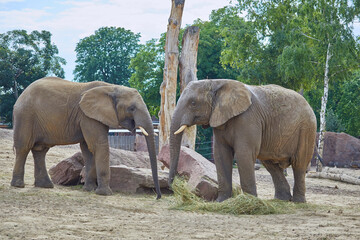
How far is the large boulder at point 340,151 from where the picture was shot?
32.8m

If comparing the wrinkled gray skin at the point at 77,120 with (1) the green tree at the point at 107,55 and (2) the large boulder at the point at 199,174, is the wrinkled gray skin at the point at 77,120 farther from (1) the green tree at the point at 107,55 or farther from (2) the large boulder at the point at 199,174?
(1) the green tree at the point at 107,55

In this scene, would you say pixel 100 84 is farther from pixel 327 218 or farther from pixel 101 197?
pixel 327 218

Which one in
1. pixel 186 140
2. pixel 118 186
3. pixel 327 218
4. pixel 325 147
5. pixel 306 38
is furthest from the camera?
pixel 325 147

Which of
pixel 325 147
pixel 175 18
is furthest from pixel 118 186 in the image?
pixel 325 147

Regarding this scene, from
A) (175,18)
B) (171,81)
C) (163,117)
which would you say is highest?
(175,18)

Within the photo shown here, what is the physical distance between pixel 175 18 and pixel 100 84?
6.16 meters

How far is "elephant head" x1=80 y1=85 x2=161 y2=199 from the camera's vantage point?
1240 cm

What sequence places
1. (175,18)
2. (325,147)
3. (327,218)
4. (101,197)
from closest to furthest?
(327,218), (101,197), (175,18), (325,147)

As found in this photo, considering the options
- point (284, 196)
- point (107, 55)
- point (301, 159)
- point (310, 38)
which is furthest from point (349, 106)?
point (301, 159)

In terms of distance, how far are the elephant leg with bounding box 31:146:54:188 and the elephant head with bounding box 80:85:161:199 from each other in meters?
1.55

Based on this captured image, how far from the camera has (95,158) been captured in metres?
12.4

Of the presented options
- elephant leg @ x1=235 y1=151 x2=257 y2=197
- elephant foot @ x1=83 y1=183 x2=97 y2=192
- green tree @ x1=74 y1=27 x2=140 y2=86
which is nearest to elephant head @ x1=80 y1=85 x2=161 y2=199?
elephant foot @ x1=83 y1=183 x2=97 y2=192

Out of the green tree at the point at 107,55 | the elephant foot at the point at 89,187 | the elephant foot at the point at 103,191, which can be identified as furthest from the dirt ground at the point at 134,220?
the green tree at the point at 107,55

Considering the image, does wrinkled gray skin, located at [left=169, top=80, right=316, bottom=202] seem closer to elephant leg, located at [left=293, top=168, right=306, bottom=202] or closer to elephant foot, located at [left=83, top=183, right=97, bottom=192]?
elephant leg, located at [left=293, top=168, right=306, bottom=202]
